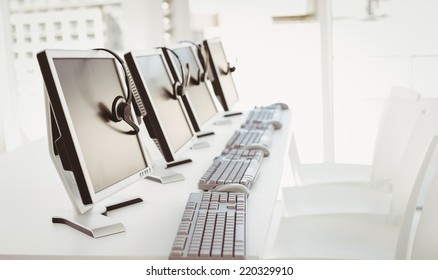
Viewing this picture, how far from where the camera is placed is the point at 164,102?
181cm

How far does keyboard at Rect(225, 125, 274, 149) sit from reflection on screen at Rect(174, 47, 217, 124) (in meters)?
0.14

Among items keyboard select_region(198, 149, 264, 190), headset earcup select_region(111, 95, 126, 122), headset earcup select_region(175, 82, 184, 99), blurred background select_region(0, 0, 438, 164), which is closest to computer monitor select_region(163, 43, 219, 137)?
headset earcup select_region(175, 82, 184, 99)

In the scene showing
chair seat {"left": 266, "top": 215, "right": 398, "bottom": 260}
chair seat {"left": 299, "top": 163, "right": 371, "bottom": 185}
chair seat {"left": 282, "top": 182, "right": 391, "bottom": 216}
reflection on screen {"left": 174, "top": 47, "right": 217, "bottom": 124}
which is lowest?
chair seat {"left": 299, "top": 163, "right": 371, "bottom": 185}

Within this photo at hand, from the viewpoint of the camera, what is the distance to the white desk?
1.21m

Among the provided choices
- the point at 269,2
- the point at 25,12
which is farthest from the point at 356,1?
the point at 25,12

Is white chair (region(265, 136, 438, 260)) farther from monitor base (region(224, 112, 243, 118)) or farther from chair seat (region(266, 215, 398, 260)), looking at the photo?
monitor base (region(224, 112, 243, 118))

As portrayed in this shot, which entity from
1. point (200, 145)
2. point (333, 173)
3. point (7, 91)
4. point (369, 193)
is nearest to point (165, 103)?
point (200, 145)

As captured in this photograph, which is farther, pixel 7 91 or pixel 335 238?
pixel 7 91

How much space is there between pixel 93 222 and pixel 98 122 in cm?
23

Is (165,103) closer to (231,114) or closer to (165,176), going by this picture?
(165,176)

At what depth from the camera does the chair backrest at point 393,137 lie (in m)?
2.38

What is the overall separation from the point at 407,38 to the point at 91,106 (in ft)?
9.84

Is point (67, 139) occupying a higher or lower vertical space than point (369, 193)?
higher
